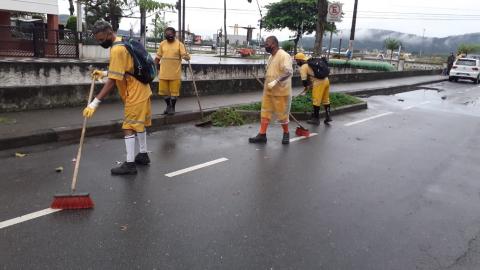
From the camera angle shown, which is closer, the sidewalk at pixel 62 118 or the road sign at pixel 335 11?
the sidewalk at pixel 62 118

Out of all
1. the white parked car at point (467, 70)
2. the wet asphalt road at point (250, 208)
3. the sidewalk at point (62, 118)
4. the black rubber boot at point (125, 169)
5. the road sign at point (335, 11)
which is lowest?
the wet asphalt road at point (250, 208)

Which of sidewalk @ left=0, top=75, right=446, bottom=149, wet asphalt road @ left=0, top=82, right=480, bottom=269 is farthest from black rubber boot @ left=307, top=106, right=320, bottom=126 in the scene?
sidewalk @ left=0, top=75, right=446, bottom=149

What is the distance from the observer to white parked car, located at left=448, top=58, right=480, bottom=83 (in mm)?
25312

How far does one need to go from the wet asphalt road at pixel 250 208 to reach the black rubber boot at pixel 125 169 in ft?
0.45

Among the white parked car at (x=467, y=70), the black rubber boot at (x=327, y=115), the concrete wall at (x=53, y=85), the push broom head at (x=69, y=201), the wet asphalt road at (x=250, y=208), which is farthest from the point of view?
the white parked car at (x=467, y=70)

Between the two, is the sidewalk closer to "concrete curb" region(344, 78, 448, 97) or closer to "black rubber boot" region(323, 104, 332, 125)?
"black rubber boot" region(323, 104, 332, 125)

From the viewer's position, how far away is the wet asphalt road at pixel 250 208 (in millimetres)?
3369

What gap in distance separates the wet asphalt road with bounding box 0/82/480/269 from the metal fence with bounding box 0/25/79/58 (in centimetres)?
1133

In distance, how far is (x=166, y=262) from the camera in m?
3.22

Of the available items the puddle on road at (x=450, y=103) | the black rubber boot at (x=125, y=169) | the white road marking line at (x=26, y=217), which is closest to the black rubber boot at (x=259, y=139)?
the black rubber boot at (x=125, y=169)

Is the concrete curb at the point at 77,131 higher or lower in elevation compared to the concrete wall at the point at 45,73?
lower

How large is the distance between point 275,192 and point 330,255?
149cm

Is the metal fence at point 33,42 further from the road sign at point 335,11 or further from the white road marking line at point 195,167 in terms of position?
the white road marking line at point 195,167

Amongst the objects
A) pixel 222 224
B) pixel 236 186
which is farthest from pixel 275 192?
pixel 222 224
